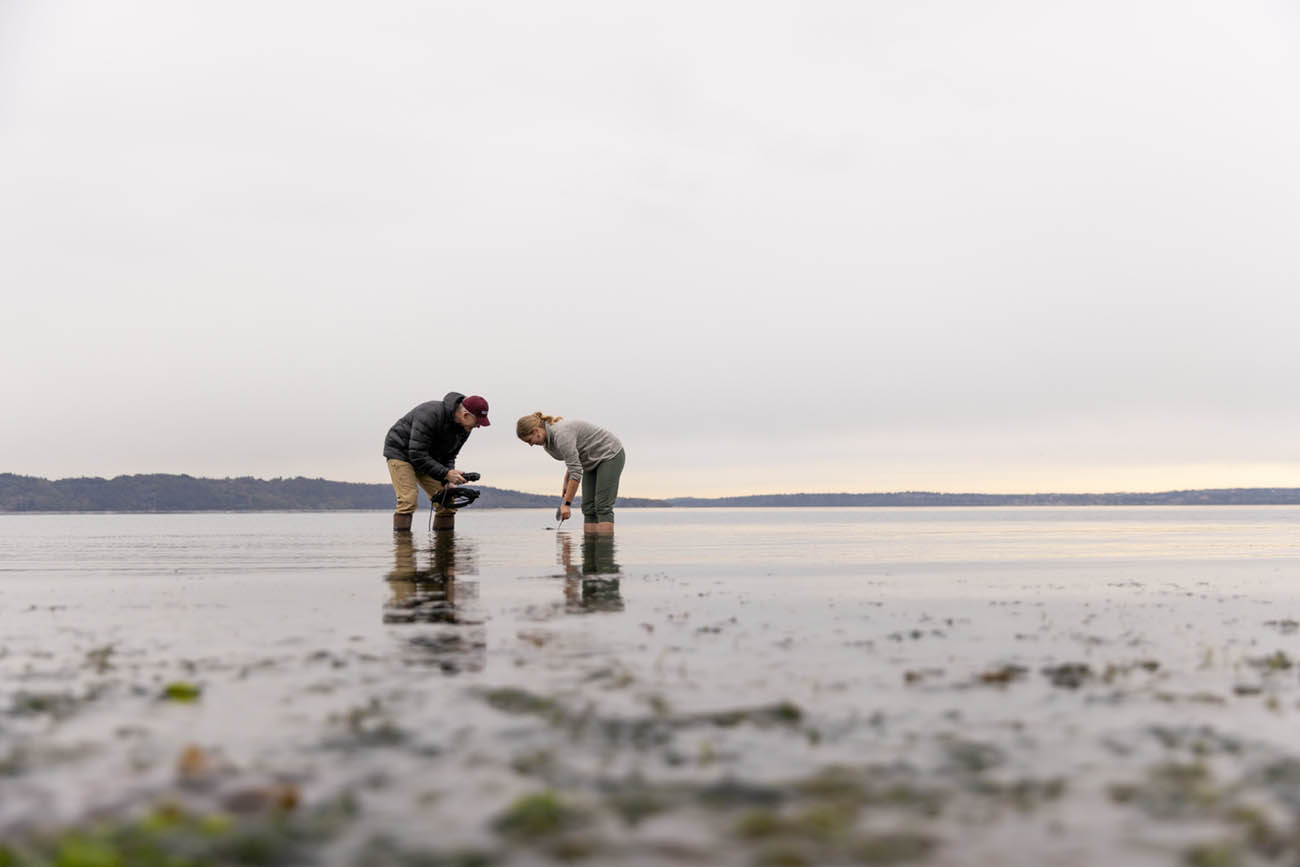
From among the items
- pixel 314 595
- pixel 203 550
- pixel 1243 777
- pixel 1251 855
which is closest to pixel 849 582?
pixel 314 595

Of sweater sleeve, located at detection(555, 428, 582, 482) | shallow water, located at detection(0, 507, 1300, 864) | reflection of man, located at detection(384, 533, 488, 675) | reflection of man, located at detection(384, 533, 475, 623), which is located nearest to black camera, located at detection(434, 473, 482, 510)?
sweater sleeve, located at detection(555, 428, 582, 482)

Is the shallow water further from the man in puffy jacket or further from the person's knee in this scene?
the person's knee

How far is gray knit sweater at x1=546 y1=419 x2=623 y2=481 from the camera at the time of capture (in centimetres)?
1930

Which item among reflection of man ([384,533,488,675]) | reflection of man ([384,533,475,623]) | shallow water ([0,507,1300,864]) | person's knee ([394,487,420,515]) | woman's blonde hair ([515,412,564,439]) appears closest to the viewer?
shallow water ([0,507,1300,864])

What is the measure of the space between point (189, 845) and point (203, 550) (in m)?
19.2

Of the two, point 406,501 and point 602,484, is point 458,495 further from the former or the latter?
point 602,484

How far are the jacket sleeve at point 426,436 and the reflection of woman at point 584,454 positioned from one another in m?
2.99

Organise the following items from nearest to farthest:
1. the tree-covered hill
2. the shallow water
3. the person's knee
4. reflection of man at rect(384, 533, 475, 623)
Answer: the shallow water, reflection of man at rect(384, 533, 475, 623), the person's knee, the tree-covered hill

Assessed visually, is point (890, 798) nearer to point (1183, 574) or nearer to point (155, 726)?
point (155, 726)

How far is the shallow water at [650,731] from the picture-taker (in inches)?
113

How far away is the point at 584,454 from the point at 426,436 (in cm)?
402

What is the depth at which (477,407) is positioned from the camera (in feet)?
69.6

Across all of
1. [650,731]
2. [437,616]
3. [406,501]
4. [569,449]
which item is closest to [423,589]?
[437,616]

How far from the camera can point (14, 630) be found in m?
7.50
